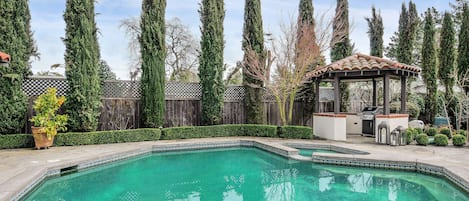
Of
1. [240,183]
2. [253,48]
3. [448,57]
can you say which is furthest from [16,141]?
[448,57]

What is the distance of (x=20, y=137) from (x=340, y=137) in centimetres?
984

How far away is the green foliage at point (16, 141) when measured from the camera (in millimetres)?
8180

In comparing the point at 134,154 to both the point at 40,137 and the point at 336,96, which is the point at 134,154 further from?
the point at 336,96

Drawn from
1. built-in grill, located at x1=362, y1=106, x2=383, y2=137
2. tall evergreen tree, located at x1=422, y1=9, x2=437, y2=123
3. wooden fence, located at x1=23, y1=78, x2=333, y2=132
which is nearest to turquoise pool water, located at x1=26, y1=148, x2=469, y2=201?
wooden fence, located at x1=23, y1=78, x2=333, y2=132

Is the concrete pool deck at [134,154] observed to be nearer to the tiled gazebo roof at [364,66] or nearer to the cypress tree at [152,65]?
the cypress tree at [152,65]

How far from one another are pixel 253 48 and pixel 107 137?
6.25 m

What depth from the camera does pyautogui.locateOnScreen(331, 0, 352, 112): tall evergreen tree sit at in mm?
12445

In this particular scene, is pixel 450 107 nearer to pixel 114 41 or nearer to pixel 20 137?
pixel 20 137

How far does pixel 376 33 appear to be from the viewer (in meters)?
13.8

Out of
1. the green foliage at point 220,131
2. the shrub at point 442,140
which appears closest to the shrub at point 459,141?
the shrub at point 442,140

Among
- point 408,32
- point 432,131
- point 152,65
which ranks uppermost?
point 408,32

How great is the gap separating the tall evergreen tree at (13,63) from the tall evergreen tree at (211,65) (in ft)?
18.6

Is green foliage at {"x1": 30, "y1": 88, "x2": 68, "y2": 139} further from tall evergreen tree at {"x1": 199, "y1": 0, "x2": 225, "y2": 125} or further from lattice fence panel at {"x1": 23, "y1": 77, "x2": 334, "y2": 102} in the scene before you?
tall evergreen tree at {"x1": 199, "y1": 0, "x2": 225, "y2": 125}

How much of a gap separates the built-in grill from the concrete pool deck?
192cm
